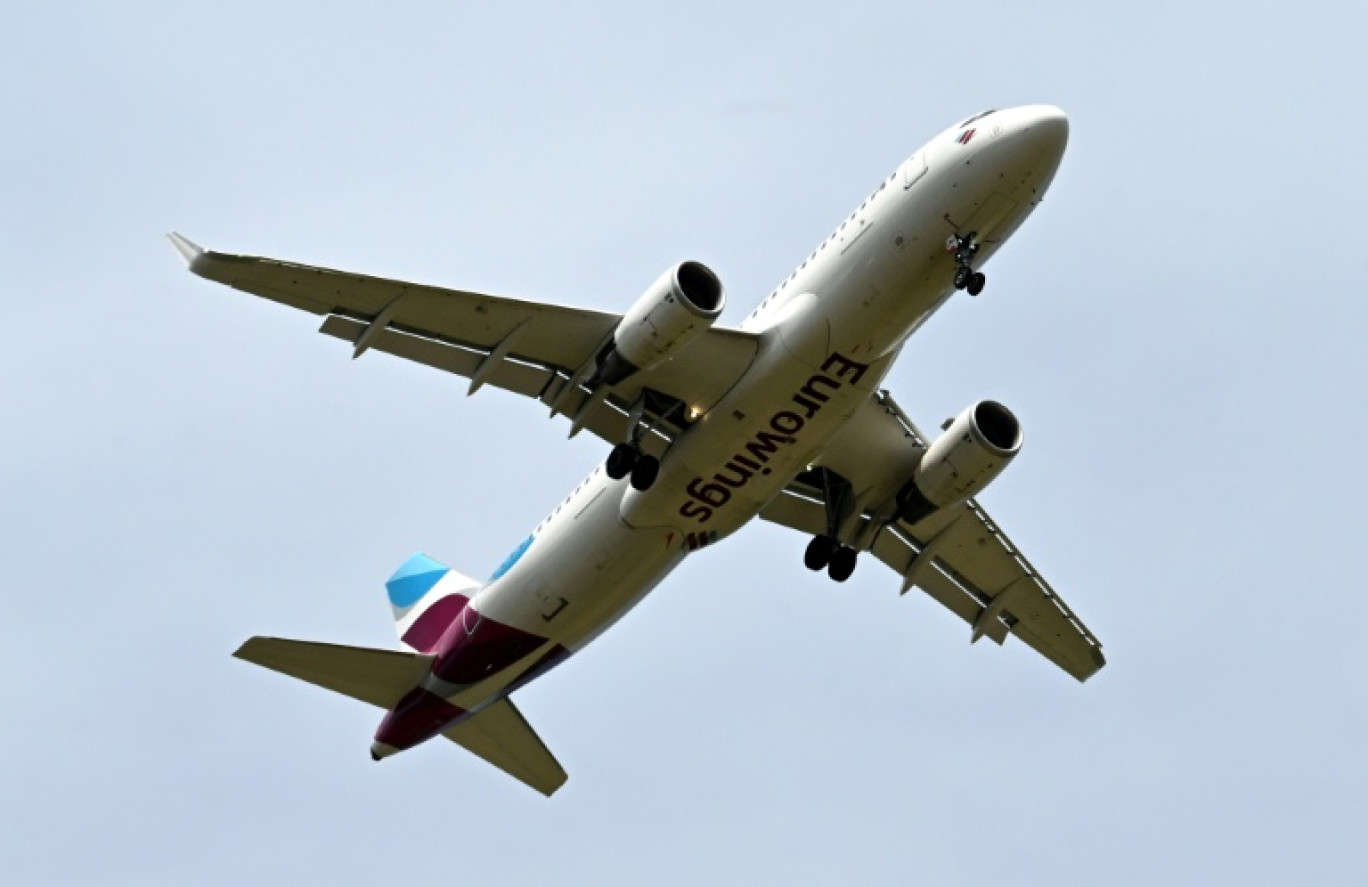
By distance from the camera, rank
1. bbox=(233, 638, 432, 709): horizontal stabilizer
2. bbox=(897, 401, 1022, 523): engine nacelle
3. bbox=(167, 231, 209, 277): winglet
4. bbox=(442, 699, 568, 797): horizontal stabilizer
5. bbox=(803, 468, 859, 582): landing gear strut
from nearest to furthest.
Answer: bbox=(167, 231, 209, 277): winglet < bbox=(897, 401, 1022, 523): engine nacelle < bbox=(233, 638, 432, 709): horizontal stabilizer < bbox=(803, 468, 859, 582): landing gear strut < bbox=(442, 699, 568, 797): horizontal stabilizer

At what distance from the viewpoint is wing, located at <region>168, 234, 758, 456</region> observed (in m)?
37.3

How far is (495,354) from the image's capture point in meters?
38.5

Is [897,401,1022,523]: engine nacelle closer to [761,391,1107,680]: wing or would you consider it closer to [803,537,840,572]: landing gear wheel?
[761,391,1107,680]: wing

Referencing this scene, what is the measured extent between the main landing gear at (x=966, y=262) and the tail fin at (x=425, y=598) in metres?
12.7

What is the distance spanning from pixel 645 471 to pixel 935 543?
8.70 metres

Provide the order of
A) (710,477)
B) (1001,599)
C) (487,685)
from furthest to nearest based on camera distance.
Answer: (1001,599)
(487,685)
(710,477)

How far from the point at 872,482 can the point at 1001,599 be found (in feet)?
17.1

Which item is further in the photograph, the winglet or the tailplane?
the tailplane

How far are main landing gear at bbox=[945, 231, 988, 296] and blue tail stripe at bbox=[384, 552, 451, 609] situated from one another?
1401 cm

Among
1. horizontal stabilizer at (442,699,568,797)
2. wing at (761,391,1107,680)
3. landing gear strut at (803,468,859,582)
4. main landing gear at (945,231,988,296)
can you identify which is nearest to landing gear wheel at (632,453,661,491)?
wing at (761,391,1107,680)

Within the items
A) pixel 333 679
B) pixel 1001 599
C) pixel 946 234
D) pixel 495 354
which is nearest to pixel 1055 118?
pixel 946 234

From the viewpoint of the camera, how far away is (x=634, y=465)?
3897 centimetres

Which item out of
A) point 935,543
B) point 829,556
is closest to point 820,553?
point 829,556

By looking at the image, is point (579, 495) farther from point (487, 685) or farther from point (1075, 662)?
point (1075, 662)
